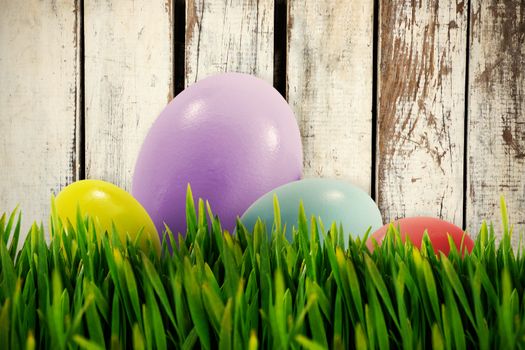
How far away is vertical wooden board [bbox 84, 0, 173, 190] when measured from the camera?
1.35 meters

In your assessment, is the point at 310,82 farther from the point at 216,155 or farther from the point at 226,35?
the point at 216,155

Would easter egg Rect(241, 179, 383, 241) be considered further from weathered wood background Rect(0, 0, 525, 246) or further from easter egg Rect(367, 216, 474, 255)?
weathered wood background Rect(0, 0, 525, 246)

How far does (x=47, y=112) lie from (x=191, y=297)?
1064 millimetres

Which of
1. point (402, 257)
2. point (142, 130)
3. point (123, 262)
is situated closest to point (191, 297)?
point (123, 262)

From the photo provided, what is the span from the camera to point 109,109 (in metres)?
1.35

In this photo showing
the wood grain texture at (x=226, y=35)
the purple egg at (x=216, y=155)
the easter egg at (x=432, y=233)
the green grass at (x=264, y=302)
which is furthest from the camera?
the wood grain texture at (x=226, y=35)

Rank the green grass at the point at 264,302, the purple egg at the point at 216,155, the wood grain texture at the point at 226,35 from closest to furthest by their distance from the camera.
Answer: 1. the green grass at the point at 264,302
2. the purple egg at the point at 216,155
3. the wood grain texture at the point at 226,35

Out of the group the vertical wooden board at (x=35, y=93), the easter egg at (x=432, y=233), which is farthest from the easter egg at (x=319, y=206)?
the vertical wooden board at (x=35, y=93)

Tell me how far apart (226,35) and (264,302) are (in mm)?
998

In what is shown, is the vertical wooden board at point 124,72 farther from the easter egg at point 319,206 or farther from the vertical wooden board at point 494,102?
the vertical wooden board at point 494,102

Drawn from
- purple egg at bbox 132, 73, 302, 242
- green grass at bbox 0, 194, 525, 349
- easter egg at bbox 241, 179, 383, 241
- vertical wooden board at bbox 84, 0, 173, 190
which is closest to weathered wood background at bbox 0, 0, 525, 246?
vertical wooden board at bbox 84, 0, 173, 190

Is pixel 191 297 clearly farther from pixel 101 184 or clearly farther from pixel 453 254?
pixel 101 184

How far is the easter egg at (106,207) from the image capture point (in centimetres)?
82

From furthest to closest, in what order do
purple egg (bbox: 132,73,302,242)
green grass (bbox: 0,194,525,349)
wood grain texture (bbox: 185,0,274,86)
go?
1. wood grain texture (bbox: 185,0,274,86)
2. purple egg (bbox: 132,73,302,242)
3. green grass (bbox: 0,194,525,349)
